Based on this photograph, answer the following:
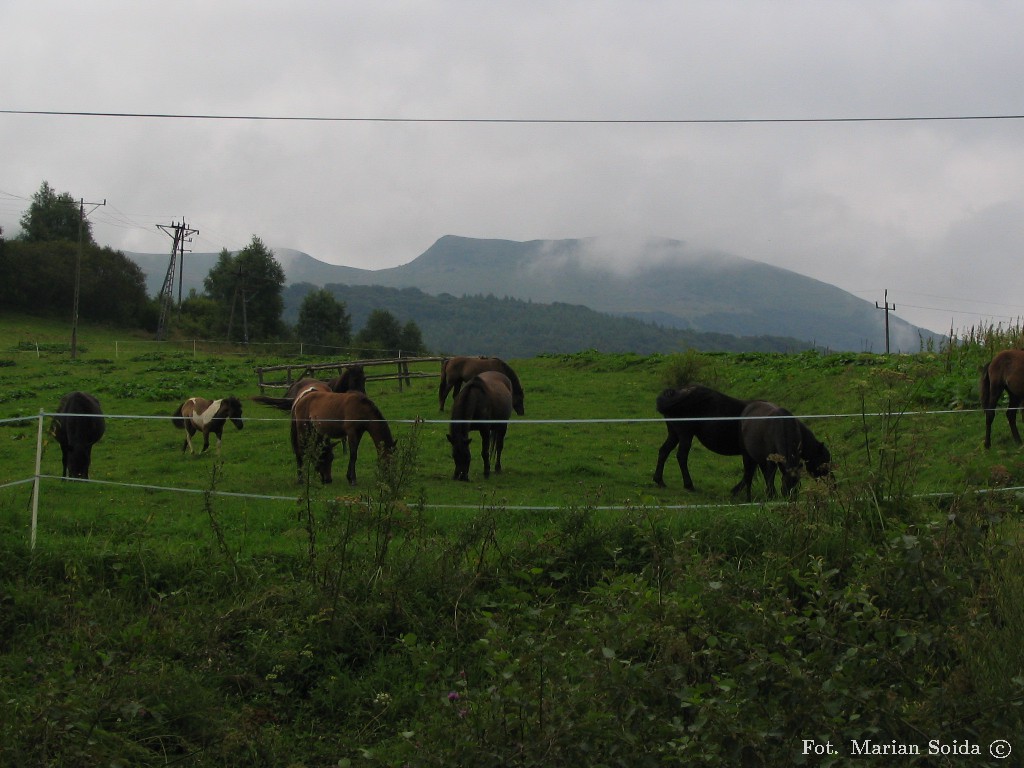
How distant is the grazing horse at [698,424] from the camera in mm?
11461

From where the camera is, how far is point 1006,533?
6.00 meters

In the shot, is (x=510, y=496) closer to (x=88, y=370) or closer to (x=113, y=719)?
(x=113, y=719)

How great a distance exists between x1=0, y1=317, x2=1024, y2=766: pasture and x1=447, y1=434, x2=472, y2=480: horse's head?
2985 mm

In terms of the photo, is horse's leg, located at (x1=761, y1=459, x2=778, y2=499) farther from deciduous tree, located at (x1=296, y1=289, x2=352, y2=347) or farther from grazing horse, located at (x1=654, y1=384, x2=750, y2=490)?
deciduous tree, located at (x1=296, y1=289, x2=352, y2=347)

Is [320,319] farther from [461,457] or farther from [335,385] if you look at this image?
[461,457]

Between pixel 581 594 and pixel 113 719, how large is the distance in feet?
9.77

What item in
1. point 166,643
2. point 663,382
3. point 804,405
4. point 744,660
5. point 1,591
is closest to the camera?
point 744,660

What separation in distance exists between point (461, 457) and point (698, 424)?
2.98m

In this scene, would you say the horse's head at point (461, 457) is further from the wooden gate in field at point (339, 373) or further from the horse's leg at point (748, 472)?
the wooden gate in field at point (339, 373)

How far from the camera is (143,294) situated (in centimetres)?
6531

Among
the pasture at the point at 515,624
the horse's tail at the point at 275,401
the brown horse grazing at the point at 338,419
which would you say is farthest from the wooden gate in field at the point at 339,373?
the pasture at the point at 515,624

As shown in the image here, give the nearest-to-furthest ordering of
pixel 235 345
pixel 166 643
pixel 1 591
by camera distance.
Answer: pixel 166 643, pixel 1 591, pixel 235 345

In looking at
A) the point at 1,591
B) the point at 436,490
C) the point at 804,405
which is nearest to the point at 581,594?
the point at 1,591

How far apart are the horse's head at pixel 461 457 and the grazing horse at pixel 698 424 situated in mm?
2393
